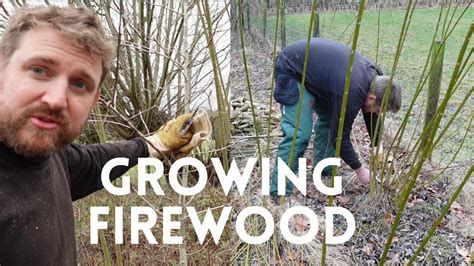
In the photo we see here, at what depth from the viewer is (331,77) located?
2.55 metres

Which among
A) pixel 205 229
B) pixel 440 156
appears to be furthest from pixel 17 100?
pixel 440 156

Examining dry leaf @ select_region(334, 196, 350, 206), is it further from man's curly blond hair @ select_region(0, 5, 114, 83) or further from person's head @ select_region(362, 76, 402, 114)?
man's curly blond hair @ select_region(0, 5, 114, 83)

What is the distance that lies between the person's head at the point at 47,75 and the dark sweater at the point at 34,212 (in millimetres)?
59

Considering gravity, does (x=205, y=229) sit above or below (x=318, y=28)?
below

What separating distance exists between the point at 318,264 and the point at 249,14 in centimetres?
234

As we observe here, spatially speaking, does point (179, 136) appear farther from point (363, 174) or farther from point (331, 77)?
point (363, 174)

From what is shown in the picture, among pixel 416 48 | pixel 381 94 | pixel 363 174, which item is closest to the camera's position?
pixel 381 94

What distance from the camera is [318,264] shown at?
8.04 ft

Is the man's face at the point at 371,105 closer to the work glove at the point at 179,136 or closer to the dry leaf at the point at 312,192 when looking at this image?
the dry leaf at the point at 312,192

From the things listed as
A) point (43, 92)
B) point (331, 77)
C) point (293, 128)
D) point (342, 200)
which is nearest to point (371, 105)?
point (331, 77)

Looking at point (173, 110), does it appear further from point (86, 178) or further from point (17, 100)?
point (17, 100)

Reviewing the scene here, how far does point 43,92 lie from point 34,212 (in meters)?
0.27

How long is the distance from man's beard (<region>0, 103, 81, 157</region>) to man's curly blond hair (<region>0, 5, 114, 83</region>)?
0.15 metres

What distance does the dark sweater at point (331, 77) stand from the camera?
7.98 feet
